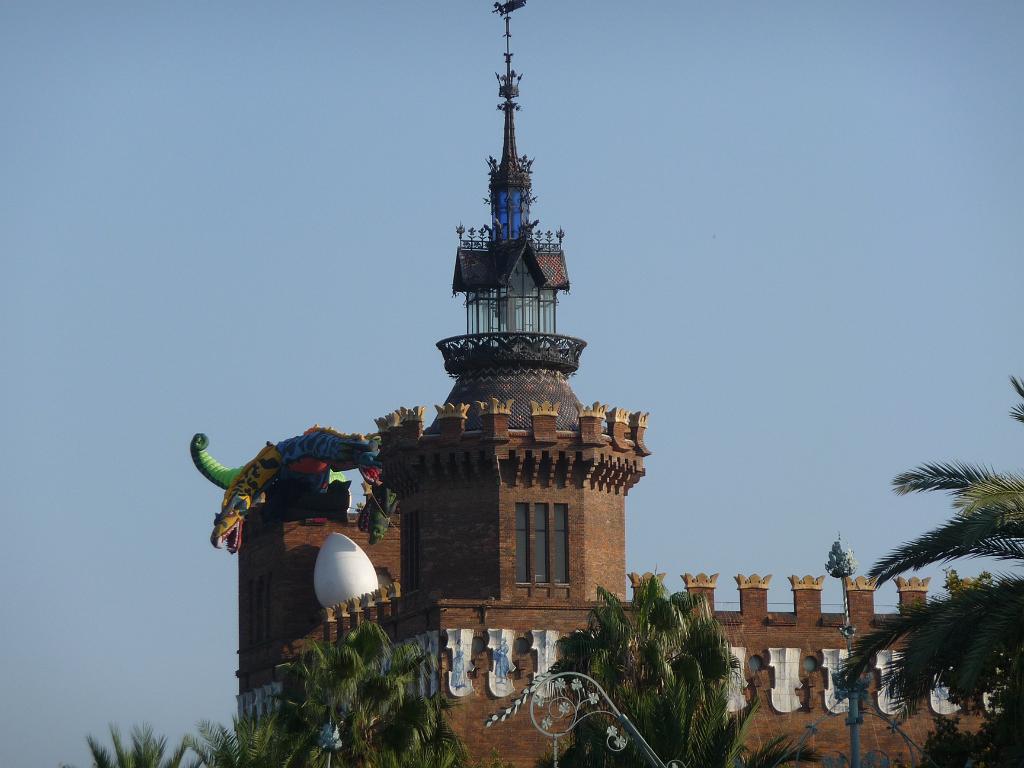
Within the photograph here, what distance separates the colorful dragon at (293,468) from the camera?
81625mm

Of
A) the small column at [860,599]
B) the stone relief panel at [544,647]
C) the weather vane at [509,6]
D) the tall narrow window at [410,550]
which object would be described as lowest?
the stone relief panel at [544,647]

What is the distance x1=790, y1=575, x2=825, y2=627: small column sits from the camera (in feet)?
239

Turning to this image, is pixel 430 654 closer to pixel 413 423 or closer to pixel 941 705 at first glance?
pixel 413 423

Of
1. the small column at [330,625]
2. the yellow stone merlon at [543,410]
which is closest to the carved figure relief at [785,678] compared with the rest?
the yellow stone merlon at [543,410]

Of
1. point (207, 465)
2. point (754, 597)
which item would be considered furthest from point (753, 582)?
point (207, 465)

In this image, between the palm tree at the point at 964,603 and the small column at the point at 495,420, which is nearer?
the palm tree at the point at 964,603

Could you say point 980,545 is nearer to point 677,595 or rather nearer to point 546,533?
point 677,595

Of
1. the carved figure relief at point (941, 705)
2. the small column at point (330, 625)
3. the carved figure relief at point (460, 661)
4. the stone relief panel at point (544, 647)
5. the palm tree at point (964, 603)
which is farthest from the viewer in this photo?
the small column at point (330, 625)

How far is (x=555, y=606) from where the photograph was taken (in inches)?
2815

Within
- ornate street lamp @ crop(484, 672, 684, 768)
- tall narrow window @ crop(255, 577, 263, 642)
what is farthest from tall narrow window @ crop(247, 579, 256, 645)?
ornate street lamp @ crop(484, 672, 684, 768)

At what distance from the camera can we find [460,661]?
7069 centimetres

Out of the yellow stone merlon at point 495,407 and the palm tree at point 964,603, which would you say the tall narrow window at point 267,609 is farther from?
the palm tree at point 964,603

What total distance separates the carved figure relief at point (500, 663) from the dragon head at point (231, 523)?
1697 centimetres

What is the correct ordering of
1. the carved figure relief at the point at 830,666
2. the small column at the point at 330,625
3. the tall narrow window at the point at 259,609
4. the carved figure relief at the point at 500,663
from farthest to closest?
the tall narrow window at the point at 259,609 < the small column at the point at 330,625 < the carved figure relief at the point at 830,666 < the carved figure relief at the point at 500,663
